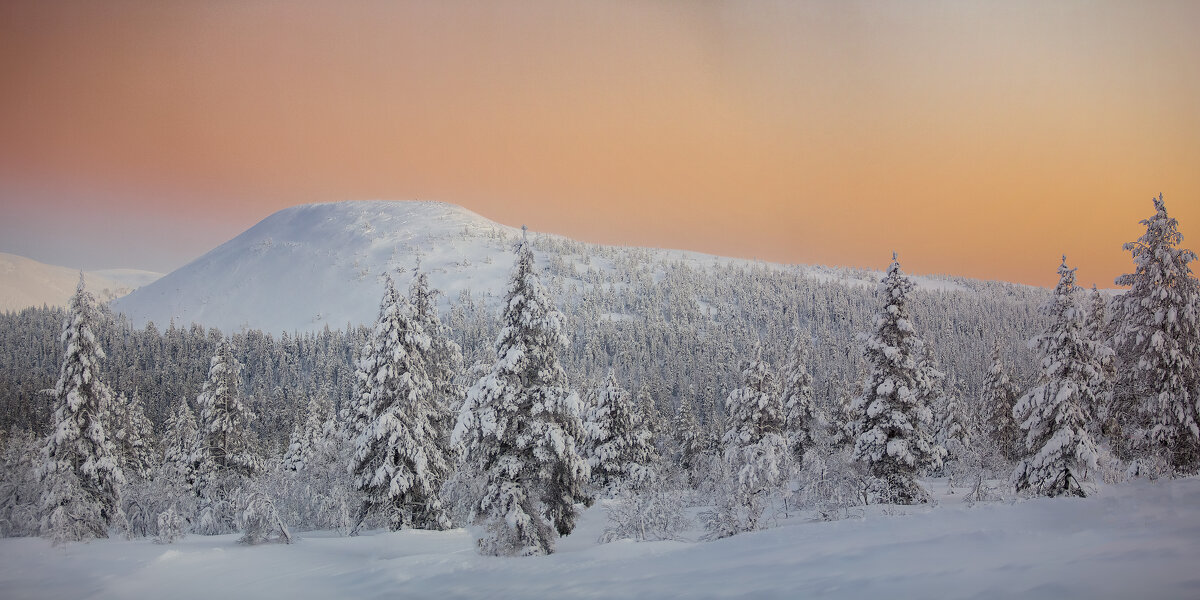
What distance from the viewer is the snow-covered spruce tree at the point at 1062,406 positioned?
74.3 ft

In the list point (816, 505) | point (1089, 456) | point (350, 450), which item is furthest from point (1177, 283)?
point (350, 450)

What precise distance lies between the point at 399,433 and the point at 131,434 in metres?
34.7

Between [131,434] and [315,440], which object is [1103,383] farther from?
[131,434]

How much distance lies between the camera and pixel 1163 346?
21.7 metres

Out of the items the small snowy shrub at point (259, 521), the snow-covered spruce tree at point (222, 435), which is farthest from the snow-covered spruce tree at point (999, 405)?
the snow-covered spruce tree at point (222, 435)

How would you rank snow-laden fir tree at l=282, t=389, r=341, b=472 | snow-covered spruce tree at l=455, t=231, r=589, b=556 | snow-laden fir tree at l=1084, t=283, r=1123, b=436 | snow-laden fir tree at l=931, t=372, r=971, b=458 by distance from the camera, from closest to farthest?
snow-covered spruce tree at l=455, t=231, r=589, b=556
snow-laden fir tree at l=1084, t=283, r=1123, b=436
snow-laden fir tree at l=282, t=389, r=341, b=472
snow-laden fir tree at l=931, t=372, r=971, b=458

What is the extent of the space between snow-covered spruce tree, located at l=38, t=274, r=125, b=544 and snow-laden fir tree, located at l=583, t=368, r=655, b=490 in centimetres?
2503

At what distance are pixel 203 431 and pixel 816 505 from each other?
109 ft

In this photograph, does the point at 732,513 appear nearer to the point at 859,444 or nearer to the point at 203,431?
the point at 859,444

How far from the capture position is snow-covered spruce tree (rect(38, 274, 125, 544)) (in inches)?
1023

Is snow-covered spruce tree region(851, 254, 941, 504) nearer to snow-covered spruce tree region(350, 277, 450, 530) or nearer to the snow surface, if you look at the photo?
the snow surface

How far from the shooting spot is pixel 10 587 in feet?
42.7

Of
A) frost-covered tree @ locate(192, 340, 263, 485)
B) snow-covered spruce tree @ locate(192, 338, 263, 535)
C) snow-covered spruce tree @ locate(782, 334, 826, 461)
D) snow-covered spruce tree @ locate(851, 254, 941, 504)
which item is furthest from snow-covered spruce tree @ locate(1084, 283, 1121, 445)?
frost-covered tree @ locate(192, 340, 263, 485)

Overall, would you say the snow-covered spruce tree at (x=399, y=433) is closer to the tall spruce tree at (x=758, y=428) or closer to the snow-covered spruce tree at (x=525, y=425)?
the snow-covered spruce tree at (x=525, y=425)
